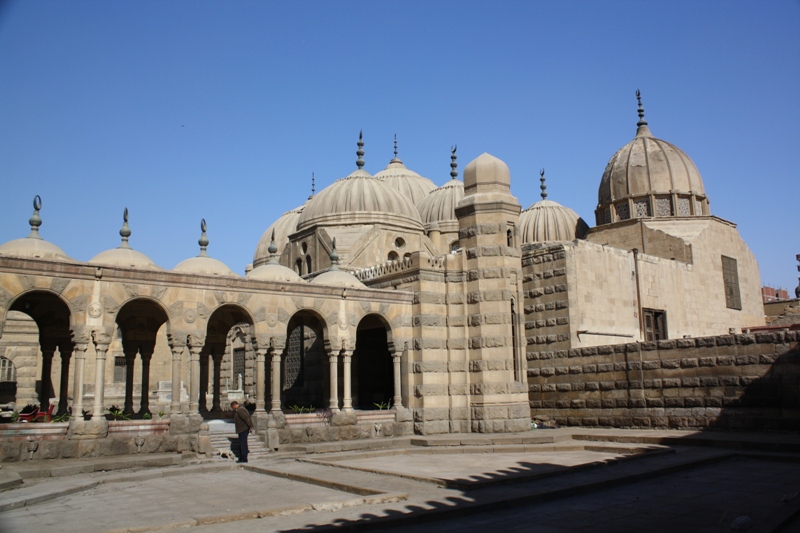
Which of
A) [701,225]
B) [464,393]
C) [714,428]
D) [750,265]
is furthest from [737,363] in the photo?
[750,265]

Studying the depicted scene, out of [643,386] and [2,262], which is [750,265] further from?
[2,262]

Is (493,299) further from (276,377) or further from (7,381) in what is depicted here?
(7,381)

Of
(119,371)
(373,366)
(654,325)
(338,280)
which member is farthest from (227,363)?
(654,325)

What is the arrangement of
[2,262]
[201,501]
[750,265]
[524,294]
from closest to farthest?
[201,501], [2,262], [524,294], [750,265]

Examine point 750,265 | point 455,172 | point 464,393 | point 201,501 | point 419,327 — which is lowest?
point 201,501

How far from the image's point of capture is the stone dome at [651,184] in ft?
98.5

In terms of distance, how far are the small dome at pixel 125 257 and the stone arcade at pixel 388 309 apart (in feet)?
0.19

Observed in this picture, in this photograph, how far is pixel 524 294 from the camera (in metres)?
23.3

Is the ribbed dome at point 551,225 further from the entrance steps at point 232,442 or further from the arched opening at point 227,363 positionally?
the entrance steps at point 232,442

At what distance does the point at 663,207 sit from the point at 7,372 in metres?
30.5

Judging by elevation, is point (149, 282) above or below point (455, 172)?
below

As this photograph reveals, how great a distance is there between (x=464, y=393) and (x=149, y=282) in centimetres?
956

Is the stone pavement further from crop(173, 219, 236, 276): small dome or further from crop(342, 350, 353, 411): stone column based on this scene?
crop(173, 219, 236, 276): small dome

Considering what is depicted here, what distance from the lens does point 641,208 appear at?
99.4 ft
